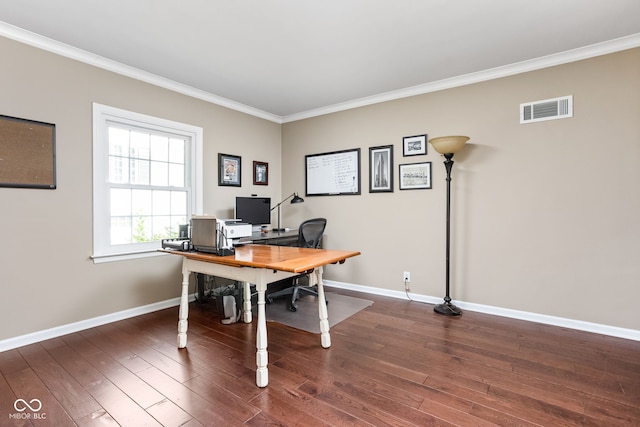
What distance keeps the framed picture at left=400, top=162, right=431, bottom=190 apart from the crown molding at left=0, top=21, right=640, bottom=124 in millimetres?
855

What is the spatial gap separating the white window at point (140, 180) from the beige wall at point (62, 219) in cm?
9

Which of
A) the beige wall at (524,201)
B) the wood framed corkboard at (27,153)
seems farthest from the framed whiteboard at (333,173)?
the wood framed corkboard at (27,153)

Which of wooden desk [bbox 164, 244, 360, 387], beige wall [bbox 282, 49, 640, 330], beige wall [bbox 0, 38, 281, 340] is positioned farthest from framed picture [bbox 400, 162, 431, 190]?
beige wall [bbox 0, 38, 281, 340]

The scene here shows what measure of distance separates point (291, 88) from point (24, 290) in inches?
124

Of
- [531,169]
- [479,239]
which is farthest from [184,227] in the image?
[531,169]

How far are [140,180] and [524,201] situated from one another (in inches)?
155

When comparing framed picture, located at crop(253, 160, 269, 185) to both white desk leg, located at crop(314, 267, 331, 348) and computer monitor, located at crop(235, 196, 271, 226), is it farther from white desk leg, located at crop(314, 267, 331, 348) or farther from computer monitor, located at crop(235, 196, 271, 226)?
white desk leg, located at crop(314, 267, 331, 348)

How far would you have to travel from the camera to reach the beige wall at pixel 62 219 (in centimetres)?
244

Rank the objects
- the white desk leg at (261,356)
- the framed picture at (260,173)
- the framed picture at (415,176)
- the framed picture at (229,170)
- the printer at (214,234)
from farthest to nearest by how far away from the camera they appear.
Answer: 1. the framed picture at (260,173)
2. the framed picture at (229,170)
3. the framed picture at (415,176)
4. the printer at (214,234)
5. the white desk leg at (261,356)

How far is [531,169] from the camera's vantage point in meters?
3.02

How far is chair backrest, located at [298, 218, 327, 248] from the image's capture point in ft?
11.9

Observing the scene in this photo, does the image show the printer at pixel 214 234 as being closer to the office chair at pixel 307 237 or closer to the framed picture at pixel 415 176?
the office chair at pixel 307 237

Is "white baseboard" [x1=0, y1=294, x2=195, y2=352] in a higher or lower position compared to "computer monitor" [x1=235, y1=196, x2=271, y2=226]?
lower

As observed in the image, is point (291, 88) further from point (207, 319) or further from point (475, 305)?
point (475, 305)
